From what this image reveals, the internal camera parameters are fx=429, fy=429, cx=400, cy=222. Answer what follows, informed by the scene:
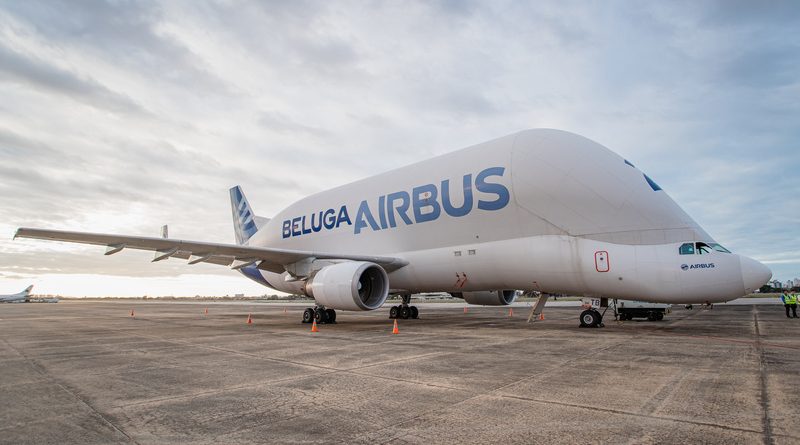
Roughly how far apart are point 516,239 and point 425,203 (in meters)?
3.55

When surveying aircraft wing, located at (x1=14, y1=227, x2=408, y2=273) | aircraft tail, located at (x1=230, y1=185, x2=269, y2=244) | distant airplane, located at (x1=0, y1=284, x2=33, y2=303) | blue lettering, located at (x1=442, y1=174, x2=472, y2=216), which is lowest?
distant airplane, located at (x1=0, y1=284, x2=33, y2=303)

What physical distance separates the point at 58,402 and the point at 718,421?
6277 millimetres

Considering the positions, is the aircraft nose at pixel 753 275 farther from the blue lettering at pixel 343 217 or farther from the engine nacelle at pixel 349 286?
the blue lettering at pixel 343 217

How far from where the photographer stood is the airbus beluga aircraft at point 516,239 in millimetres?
10641

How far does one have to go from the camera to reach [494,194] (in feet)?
42.3

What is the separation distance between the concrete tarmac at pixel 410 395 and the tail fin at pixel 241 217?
18.6 meters

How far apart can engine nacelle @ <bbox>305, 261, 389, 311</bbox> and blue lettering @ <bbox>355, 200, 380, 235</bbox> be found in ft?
9.14

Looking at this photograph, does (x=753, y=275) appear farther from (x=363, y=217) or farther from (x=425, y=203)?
(x=363, y=217)

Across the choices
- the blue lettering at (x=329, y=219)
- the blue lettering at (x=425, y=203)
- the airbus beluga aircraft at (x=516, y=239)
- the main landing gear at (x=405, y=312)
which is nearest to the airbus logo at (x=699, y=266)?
the airbus beluga aircraft at (x=516, y=239)

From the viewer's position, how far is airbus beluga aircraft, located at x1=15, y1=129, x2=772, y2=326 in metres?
10.6

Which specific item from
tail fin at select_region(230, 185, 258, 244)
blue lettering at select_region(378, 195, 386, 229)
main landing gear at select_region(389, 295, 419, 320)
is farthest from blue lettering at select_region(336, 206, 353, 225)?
tail fin at select_region(230, 185, 258, 244)

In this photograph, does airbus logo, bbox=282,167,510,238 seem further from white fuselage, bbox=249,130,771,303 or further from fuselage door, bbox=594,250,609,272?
fuselage door, bbox=594,250,609,272

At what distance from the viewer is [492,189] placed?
1295cm

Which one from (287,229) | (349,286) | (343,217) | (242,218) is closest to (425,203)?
(349,286)
